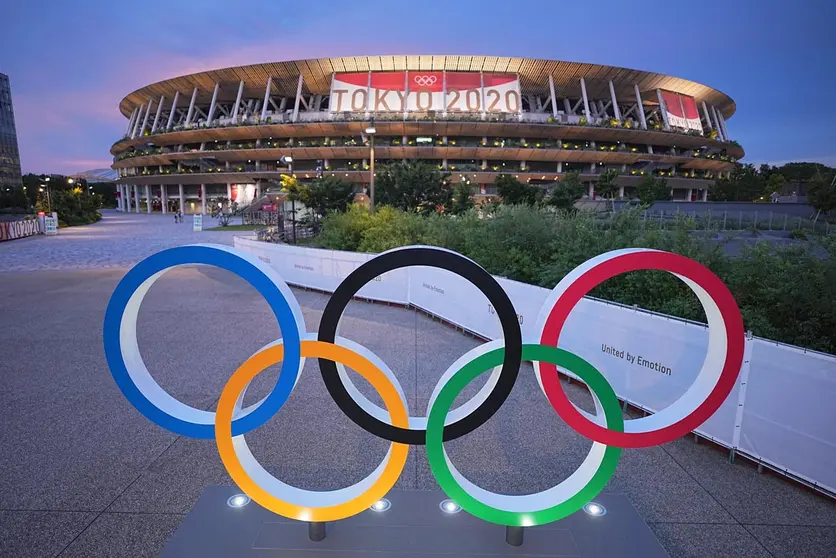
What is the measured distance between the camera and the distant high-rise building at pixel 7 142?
78875mm

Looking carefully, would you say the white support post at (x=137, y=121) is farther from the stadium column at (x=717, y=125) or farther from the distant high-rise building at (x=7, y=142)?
the stadium column at (x=717, y=125)

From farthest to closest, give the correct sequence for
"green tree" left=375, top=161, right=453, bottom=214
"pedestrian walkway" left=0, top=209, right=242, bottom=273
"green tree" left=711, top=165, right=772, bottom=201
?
1. "green tree" left=711, top=165, right=772, bottom=201
2. "green tree" left=375, top=161, right=453, bottom=214
3. "pedestrian walkway" left=0, top=209, right=242, bottom=273

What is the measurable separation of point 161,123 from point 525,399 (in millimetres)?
77107

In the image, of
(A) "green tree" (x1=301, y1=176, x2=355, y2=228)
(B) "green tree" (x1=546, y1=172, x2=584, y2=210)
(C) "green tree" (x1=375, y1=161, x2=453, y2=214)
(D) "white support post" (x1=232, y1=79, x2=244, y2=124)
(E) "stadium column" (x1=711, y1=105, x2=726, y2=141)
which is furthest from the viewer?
(E) "stadium column" (x1=711, y1=105, x2=726, y2=141)

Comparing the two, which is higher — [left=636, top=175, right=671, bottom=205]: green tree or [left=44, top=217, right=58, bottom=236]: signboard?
[left=636, top=175, right=671, bottom=205]: green tree

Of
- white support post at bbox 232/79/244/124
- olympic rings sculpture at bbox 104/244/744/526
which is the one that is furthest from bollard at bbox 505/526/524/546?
white support post at bbox 232/79/244/124

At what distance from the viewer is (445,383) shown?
10.3ft

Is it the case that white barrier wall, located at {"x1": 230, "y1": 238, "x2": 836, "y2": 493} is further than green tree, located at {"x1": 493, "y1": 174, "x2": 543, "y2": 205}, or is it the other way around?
green tree, located at {"x1": 493, "y1": 174, "x2": 543, "y2": 205}

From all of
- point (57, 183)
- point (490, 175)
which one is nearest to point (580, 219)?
point (490, 175)

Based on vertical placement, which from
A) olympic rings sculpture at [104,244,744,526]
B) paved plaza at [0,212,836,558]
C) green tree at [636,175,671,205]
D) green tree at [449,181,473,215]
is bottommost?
paved plaza at [0,212,836,558]

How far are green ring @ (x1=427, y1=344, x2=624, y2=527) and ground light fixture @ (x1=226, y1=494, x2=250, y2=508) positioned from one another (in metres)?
1.74

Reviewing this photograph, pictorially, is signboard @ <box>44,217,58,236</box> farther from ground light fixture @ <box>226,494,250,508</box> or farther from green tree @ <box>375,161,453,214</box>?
ground light fixture @ <box>226,494,250,508</box>

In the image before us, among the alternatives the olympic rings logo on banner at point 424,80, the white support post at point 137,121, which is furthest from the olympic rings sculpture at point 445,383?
the white support post at point 137,121

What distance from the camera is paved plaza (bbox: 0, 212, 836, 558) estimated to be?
3.47 meters
